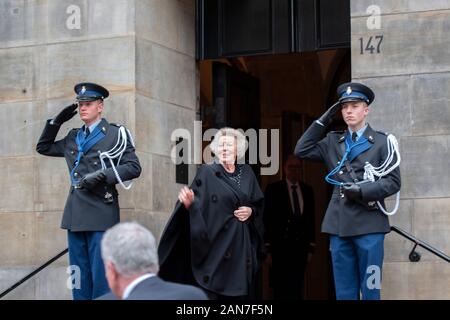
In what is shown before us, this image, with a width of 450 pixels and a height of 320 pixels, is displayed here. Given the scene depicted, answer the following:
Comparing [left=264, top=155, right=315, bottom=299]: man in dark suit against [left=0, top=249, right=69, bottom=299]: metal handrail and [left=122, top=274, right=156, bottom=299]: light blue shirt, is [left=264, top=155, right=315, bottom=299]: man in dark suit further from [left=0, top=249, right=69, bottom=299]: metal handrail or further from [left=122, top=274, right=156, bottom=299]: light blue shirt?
[left=122, top=274, right=156, bottom=299]: light blue shirt

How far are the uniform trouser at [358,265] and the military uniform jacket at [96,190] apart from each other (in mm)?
1813

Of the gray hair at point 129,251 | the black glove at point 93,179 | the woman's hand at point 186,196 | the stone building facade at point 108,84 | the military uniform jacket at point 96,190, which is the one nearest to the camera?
the gray hair at point 129,251

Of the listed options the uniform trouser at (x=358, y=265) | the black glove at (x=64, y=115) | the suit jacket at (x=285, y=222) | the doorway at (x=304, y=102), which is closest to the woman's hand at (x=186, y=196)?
the uniform trouser at (x=358, y=265)

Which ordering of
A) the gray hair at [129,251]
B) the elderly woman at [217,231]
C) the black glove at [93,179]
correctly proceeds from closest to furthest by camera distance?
the gray hair at [129,251] → the elderly woman at [217,231] → the black glove at [93,179]

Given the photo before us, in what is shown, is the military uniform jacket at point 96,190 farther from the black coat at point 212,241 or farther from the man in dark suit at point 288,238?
the man in dark suit at point 288,238

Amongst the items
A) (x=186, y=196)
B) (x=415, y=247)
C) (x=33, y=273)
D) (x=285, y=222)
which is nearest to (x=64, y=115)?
(x=186, y=196)

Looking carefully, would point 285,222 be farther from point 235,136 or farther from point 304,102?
point 304,102

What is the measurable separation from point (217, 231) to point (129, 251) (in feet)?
12.6

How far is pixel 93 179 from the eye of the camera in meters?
9.71

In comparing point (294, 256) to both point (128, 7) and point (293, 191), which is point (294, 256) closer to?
point (293, 191)

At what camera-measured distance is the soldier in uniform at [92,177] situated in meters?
9.79

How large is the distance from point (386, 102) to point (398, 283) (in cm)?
153

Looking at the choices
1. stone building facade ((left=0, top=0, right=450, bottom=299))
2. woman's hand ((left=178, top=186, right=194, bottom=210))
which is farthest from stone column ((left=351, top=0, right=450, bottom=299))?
woman's hand ((left=178, top=186, right=194, bottom=210))
